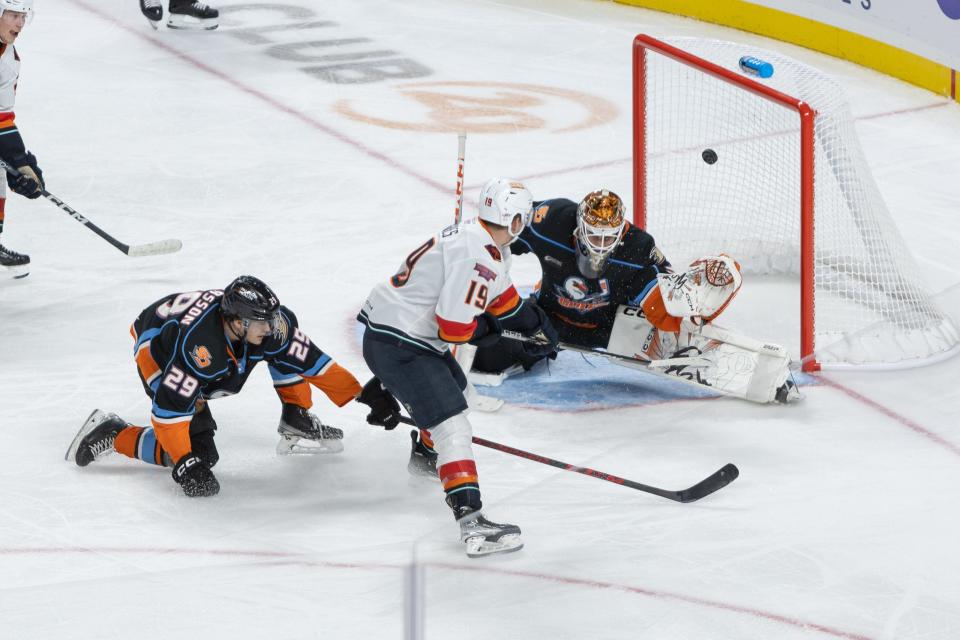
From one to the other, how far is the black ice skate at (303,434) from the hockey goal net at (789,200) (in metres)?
1.47

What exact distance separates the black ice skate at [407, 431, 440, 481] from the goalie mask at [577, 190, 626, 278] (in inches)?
30.0

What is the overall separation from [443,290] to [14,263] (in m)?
2.32

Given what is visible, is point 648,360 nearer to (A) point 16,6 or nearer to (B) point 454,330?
(B) point 454,330

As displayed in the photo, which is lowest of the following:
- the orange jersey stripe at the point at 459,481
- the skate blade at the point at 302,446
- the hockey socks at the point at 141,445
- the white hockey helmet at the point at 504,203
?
the skate blade at the point at 302,446

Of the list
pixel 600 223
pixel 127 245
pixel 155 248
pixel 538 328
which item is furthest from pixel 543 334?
pixel 127 245

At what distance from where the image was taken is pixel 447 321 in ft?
11.1

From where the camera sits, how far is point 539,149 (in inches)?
255

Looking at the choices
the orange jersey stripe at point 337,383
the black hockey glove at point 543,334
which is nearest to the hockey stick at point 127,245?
the orange jersey stripe at point 337,383

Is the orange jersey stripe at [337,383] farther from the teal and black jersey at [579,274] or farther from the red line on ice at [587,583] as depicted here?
the teal and black jersey at [579,274]

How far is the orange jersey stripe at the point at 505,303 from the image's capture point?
11.9 ft

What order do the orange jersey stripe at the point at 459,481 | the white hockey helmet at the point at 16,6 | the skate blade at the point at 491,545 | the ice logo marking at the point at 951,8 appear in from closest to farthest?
the skate blade at the point at 491,545 → the orange jersey stripe at the point at 459,481 → the white hockey helmet at the point at 16,6 → the ice logo marking at the point at 951,8

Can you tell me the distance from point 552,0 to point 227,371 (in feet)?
18.6

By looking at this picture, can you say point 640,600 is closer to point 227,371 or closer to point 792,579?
point 792,579

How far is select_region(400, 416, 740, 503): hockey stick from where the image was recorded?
3.51 m
